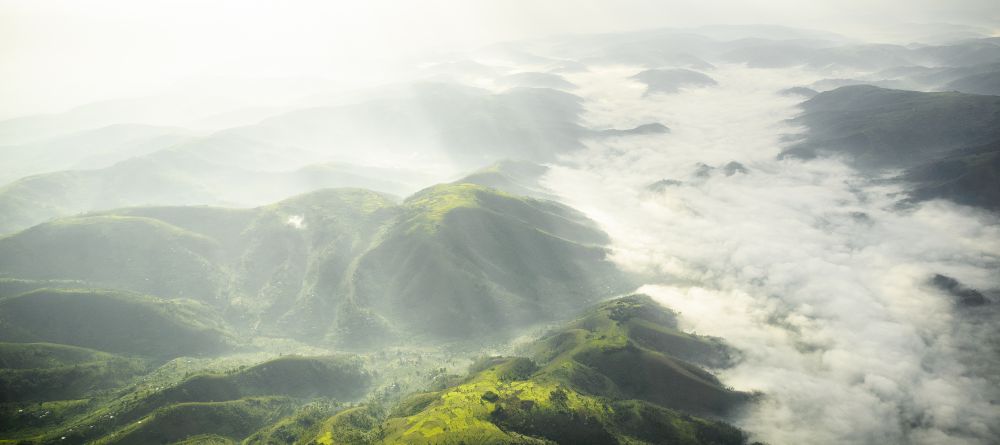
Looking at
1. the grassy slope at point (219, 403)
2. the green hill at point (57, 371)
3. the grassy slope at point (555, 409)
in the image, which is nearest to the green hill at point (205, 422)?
the grassy slope at point (219, 403)

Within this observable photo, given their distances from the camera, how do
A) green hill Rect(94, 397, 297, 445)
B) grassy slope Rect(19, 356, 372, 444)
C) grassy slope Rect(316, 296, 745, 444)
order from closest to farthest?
1. grassy slope Rect(316, 296, 745, 444)
2. green hill Rect(94, 397, 297, 445)
3. grassy slope Rect(19, 356, 372, 444)

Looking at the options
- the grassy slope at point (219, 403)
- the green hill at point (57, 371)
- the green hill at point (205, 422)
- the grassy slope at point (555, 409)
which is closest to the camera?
the grassy slope at point (555, 409)

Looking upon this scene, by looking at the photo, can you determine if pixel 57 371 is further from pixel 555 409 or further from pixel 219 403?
pixel 555 409

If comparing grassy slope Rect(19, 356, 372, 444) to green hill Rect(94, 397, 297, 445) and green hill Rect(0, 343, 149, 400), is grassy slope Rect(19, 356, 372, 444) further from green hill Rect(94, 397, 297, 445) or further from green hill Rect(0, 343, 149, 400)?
green hill Rect(0, 343, 149, 400)

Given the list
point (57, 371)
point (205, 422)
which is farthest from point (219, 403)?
point (57, 371)

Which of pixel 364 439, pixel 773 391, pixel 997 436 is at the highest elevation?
pixel 364 439

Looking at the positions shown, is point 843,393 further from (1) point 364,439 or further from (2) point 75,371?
(2) point 75,371

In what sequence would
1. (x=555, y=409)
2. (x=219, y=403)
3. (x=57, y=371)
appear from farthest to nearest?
1. (x=57, y=371)
2. (x=219, y=403)
3. (x=555, y=409)

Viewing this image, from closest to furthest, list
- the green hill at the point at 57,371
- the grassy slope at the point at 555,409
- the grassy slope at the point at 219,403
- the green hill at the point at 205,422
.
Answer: the grassy slope at the point at 555,409 < the green hill at the point at 205,422 < the grassy slope at the point at 219,403 < the green hill at the point at 57,371

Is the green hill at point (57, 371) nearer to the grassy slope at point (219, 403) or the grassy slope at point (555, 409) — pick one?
the grassy slope at point (219, 403)

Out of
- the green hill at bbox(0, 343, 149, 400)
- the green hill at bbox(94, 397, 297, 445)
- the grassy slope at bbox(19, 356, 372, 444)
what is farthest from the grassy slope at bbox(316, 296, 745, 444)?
the green hill at bbox(0, 343, 149, 400)

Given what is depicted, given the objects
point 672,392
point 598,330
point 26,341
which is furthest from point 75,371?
point 672,392
